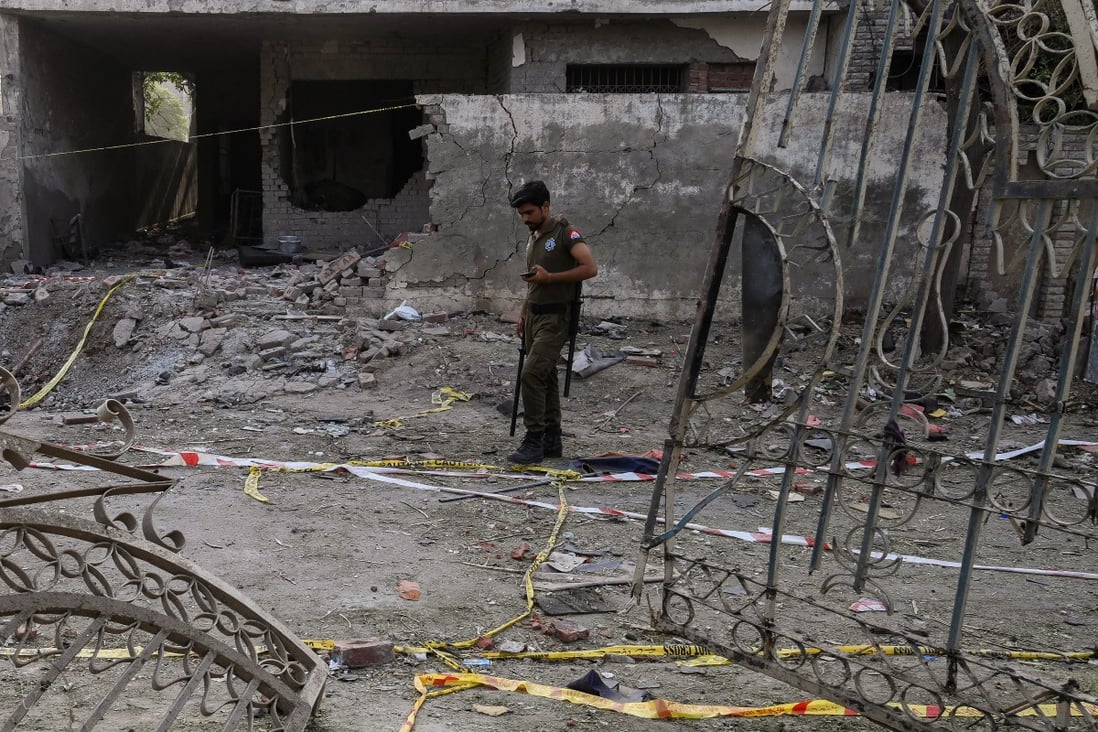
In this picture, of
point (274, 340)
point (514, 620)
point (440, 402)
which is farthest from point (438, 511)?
point (274, 340)

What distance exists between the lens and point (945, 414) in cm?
815

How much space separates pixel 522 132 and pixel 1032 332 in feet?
18.4

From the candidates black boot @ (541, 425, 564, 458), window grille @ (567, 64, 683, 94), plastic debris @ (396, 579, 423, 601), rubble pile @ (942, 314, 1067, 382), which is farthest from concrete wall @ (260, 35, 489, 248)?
plastic debris @ (396, 579, 423, 601)

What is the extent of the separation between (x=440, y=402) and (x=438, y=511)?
2.66 m

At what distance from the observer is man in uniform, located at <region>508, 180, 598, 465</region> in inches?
237

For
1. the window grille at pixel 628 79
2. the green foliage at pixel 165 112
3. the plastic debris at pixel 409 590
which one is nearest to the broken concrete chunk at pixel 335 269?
the window grille at pixel 628 79

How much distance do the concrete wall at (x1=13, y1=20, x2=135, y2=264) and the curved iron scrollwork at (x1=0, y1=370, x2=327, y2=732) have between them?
39.6ft

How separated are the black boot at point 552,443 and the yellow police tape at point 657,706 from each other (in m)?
3.18

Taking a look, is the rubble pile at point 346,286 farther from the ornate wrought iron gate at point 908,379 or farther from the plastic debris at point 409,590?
the ornate wrought iron gate at point 908,379

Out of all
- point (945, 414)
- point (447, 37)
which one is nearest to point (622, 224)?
point (945, 414)

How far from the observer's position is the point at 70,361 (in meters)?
9.51

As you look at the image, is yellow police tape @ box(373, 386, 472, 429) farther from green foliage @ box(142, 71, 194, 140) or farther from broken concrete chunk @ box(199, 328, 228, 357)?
green foliage @ box(142, 71, 194, 140)

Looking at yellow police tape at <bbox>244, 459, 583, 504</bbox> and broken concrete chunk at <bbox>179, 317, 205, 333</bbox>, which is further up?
broken concrete chunk at <bbox>179, 317, 205, 333</bbox>

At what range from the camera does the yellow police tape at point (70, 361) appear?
8.66m
